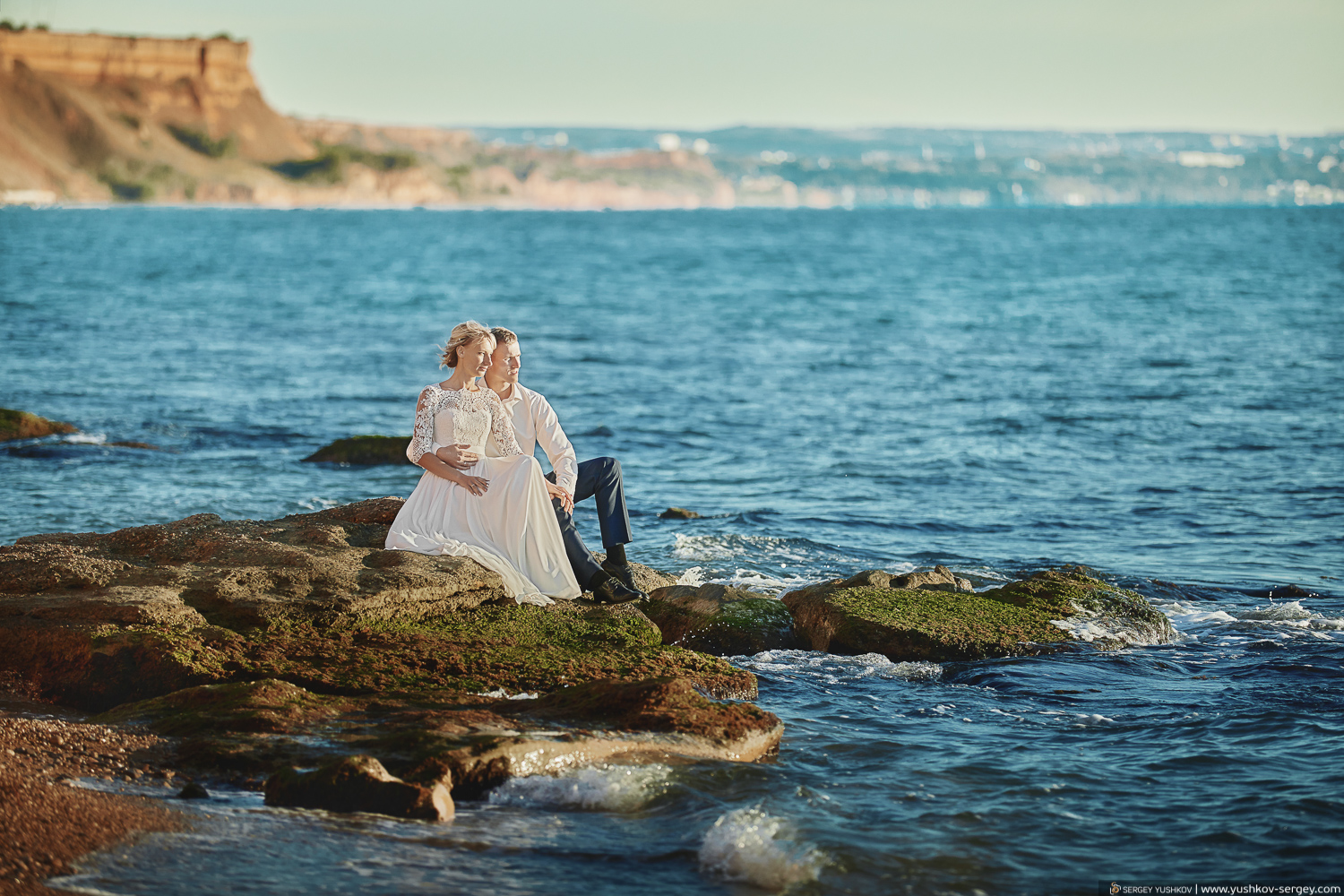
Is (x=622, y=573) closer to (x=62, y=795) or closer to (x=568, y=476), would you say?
(x=568, y=476)

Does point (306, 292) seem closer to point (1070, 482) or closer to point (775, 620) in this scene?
point (1070, 482)

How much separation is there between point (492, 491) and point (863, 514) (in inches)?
259

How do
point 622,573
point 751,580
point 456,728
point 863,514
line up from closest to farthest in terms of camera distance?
1. point 456,728
2. point 622,573
3. point 751,580
4. point 863,514

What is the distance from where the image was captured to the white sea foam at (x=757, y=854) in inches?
205

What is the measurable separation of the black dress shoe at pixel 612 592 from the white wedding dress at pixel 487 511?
0.17m

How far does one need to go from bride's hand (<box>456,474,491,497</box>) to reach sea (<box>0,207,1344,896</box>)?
Result: 2.28 m

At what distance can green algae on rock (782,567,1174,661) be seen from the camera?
8500 millimetres

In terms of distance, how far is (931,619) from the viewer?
8.73m

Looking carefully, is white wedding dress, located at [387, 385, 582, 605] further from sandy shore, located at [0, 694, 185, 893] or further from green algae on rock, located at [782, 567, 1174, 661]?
sandy shore, located at [0, 694, 185, 893]

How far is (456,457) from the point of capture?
27.8 feet

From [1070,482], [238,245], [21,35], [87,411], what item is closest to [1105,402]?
[1070,482]

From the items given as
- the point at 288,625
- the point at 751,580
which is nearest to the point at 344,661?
the point at 288,625

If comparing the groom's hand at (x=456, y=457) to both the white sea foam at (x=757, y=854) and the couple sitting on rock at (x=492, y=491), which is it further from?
the white sea foam at (x=757, y=854)

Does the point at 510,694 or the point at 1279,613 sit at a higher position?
the point at 510,694
